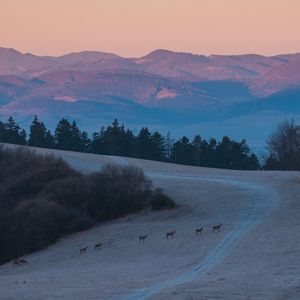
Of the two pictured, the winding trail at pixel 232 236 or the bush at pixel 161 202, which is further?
the bush at pixel 161 202

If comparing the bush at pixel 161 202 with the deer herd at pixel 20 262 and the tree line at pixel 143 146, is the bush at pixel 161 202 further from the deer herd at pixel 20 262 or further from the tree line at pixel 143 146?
the tree line at pixel 143 146

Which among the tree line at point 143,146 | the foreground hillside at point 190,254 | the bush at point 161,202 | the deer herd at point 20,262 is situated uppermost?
the tree line at point 143,146

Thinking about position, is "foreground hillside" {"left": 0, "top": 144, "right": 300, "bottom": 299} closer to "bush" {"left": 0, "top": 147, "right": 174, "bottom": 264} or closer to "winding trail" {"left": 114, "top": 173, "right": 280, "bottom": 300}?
"winding trail" {"left": 114, "top": 173, "right": 280, "bottom": 300}

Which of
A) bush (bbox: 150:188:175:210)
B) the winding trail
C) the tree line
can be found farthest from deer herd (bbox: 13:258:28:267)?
the tree line

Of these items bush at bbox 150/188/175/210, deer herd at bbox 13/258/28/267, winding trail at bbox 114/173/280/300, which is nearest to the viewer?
winding trail at bbox 114/173/280/300

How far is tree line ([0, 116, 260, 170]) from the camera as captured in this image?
Answer: 7612cm

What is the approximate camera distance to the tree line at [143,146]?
76.1m

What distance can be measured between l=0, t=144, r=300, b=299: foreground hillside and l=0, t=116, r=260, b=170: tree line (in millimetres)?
39179

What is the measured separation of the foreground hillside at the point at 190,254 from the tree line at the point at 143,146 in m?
39.2

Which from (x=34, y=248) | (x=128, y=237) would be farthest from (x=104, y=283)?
(x=34, y=248)

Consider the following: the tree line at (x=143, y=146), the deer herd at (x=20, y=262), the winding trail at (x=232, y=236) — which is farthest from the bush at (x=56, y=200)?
the tree line at (x=143, y=146)

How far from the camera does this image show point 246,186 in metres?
34.6

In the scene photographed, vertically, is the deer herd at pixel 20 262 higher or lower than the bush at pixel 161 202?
lower

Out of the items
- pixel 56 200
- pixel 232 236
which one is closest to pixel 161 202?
pixel 56 200
